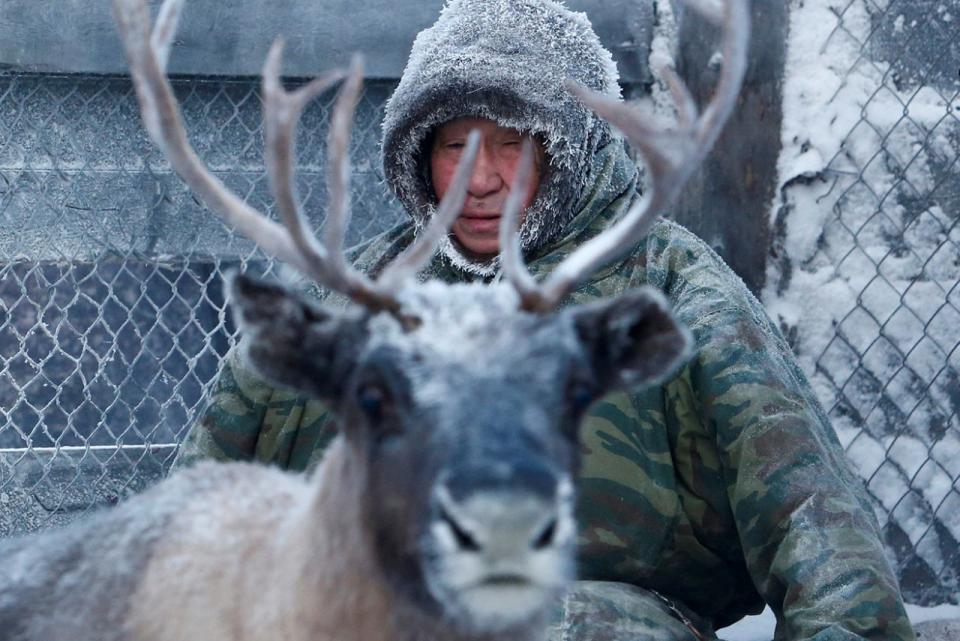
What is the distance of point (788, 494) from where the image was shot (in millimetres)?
3078

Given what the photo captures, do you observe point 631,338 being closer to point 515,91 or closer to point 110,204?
point 515,91

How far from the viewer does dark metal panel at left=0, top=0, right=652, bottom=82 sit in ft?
14.9

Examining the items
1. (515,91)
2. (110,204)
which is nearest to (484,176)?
(515,91)

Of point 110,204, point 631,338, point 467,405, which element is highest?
point 631,338

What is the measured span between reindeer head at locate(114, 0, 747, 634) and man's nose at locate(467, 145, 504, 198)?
1.13 meters

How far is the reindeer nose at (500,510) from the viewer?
178 centimetres

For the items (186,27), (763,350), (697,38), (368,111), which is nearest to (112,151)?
(186,27)

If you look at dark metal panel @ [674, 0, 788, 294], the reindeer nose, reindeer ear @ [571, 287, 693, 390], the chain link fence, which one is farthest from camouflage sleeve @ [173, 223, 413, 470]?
dark metal panel @ [674, 0, 788, 294]

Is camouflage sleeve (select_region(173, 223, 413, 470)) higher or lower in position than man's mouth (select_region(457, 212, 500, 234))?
lower

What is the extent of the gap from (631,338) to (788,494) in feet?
3.06

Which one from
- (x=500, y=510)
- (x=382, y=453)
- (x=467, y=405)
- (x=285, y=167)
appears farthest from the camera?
(x=285, y=167)

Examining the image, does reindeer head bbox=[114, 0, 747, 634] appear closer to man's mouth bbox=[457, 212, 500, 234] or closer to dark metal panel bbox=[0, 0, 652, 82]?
man's mouth bbox=[457, 212, 500, 234]

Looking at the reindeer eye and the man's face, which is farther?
the man's face

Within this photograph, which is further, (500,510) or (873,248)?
(873,248)
